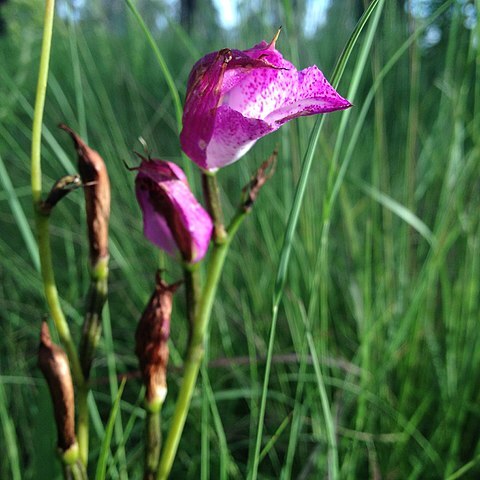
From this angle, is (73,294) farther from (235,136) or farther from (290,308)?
(235,136)

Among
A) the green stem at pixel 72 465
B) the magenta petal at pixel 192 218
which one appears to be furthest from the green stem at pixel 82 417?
the magenta petal at pixel 192 218

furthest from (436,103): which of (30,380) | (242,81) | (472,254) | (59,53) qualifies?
(59,53)

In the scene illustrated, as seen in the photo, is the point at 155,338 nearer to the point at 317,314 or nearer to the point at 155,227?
the point at 155,227

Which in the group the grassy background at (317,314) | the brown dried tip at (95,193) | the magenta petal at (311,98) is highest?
the magenta petal at (311,98)

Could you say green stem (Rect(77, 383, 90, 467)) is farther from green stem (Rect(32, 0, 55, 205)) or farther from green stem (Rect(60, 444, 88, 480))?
green stem (Rect(32, 0, 55, 205))

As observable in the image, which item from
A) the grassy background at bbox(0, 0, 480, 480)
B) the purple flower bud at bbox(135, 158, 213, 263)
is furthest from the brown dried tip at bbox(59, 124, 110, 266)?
the grassy background at bbox(0, 0, 480, 480)

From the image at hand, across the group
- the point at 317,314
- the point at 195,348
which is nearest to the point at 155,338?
the point at 195,348

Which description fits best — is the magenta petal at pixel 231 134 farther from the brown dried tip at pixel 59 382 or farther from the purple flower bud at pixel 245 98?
the brown dried tip at pixel 59 382
